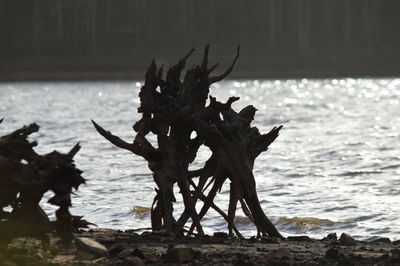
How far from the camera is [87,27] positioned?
6668 inches

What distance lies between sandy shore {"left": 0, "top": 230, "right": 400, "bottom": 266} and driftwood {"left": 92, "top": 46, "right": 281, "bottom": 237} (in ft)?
1.48

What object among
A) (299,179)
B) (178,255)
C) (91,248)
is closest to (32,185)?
(91,248)

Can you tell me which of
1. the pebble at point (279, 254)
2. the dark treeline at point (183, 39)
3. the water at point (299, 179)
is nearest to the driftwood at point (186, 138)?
the pebble at point (279, 254)

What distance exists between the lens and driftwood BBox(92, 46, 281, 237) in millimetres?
12859

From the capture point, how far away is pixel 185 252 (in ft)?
35.8

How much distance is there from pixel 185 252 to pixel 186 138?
91.6 inches

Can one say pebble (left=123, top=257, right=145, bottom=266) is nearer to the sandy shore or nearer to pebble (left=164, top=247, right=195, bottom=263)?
the sandy shore

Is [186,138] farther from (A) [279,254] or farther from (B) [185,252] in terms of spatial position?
(B) [185,252]

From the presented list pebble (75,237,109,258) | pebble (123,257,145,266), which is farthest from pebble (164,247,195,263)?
pebble (75,237,109,258)

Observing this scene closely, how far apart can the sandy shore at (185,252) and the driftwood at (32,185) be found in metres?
0.21

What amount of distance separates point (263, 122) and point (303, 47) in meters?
108

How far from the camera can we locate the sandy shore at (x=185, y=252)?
10.9 metres

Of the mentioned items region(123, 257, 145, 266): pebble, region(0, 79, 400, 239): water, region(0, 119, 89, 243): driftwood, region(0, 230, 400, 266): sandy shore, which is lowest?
region(0, 79, 400, 239): water

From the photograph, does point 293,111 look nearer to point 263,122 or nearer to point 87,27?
point 263,122
